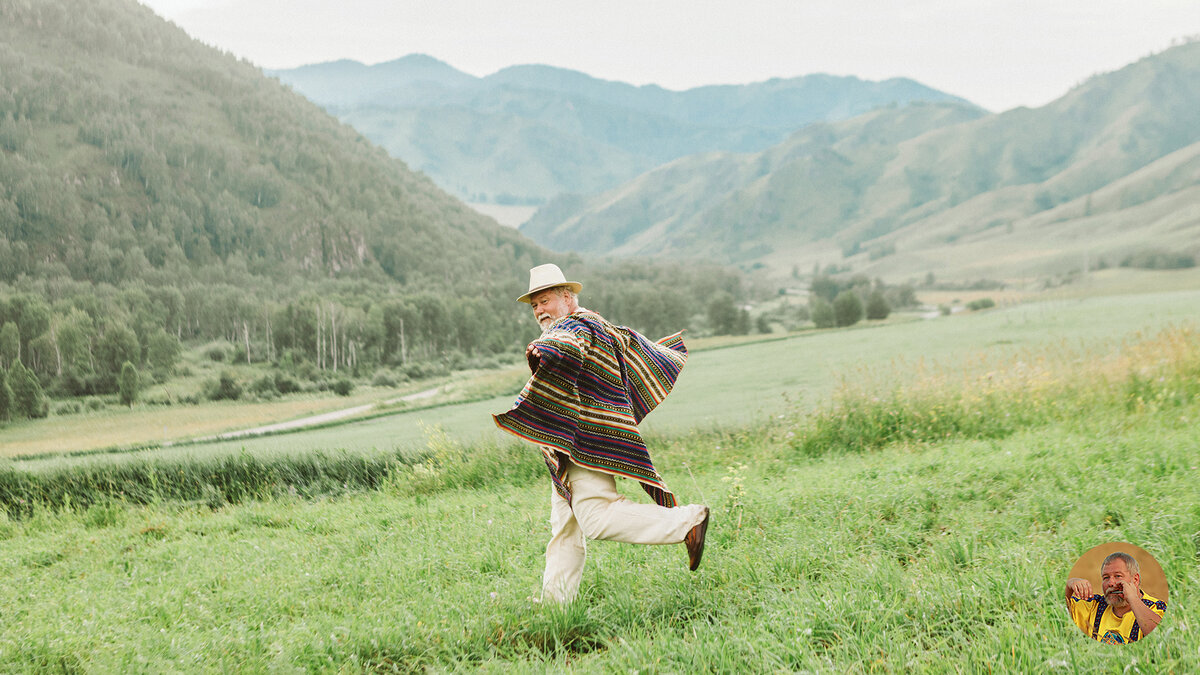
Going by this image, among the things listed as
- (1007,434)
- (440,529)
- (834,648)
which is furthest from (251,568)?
(1007,434)

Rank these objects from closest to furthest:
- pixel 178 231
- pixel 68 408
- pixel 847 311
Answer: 1. pixel 68 408
2. pixel 178 231
3. pixel 847 311

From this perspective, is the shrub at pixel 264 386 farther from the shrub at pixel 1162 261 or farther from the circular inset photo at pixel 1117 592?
the shrub at pixel 1162 261

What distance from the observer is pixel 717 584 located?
159 inches

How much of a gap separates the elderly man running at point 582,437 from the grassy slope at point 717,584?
422 millimetres

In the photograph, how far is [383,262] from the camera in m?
49.1

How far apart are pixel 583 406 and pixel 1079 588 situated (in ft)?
7.94

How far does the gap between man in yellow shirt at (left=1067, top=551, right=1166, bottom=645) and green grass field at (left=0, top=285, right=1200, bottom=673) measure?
0.33 feet

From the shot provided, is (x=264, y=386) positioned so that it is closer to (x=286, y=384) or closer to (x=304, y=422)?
(x=286, y=384)

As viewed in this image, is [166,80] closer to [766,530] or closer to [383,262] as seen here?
[383,262]

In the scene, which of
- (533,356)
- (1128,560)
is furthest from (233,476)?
(1128,560)

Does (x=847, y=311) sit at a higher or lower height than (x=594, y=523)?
lower

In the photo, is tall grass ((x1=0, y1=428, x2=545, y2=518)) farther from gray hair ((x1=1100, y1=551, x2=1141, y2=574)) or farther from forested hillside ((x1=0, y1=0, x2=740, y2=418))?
forested hillside ((x1=0, y1=0, x2=740, y2=418))

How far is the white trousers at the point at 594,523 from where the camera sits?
3.55 metres

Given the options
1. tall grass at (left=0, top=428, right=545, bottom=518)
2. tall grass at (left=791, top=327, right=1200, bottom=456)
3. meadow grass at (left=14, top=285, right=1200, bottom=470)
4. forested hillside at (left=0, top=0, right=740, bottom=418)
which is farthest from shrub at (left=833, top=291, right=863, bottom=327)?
tall grass at (left=0, top=428, right=545, bottom=518)
